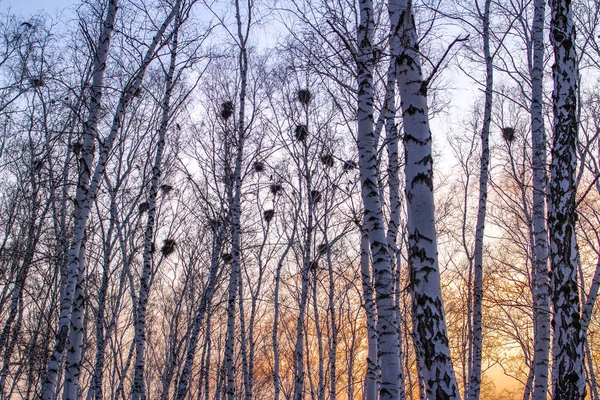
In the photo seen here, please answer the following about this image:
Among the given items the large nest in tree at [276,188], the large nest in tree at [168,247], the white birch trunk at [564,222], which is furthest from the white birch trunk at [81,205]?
the large nest in tree at [168,247]

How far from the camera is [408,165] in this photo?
12.1ft

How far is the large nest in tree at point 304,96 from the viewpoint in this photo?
1225 cm

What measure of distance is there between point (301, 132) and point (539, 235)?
6.68 metres

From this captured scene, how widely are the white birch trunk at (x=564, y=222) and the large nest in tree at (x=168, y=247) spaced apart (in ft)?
38.2

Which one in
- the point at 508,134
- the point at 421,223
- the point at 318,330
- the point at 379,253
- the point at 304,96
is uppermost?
the point at 304,96

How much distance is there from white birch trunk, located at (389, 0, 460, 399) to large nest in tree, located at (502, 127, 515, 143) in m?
9.83

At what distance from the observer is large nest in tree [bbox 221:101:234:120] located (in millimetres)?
11914

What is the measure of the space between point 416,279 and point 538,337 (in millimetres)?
3829

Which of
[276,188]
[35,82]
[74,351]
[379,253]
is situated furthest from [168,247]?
[379,253]

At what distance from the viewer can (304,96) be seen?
12289 mm

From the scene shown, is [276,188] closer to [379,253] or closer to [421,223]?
[379,253]

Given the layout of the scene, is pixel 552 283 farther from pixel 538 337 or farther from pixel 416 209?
pixel 538 337

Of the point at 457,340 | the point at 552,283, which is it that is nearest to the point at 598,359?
the point at 457,340

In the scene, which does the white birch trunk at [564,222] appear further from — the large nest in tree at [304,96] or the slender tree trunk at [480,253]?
the large nest in tree at [304,96]
